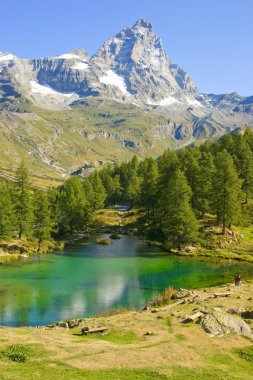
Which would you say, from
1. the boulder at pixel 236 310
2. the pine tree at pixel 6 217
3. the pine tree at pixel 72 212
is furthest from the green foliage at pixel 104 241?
the boulder at pixel 236 310

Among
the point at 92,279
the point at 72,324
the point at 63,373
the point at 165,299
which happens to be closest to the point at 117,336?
the point at 72,324

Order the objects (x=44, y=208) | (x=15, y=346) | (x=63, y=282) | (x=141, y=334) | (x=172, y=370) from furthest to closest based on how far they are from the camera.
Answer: (x=44, y=208), (x=63, y=282), (x=141, y=334), (x=15, y=346), (x=172, y=370)

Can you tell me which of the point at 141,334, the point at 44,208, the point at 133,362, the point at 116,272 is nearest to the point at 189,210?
the point at 116,272

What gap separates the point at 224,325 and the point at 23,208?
68.1 metres

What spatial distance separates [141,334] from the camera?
101 ft

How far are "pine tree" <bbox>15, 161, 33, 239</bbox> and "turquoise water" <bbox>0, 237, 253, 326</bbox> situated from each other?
32.4 feet

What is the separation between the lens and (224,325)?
103ft

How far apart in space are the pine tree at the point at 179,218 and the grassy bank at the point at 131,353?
1954 inches

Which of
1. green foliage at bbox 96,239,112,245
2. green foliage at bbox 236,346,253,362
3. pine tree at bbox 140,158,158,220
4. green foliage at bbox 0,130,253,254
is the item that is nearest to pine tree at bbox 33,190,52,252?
green foliage at bbox 0,130,253,254

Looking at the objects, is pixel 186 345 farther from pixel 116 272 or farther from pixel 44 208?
pixel 44 208

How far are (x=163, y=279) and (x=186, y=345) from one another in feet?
115

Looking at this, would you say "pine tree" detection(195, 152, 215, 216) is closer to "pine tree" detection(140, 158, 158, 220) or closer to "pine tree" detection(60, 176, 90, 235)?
"pine tree" detection(140, 158, 158, 220)

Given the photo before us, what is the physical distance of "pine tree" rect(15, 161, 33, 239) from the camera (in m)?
90.4

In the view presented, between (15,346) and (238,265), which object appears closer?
(15,346)
